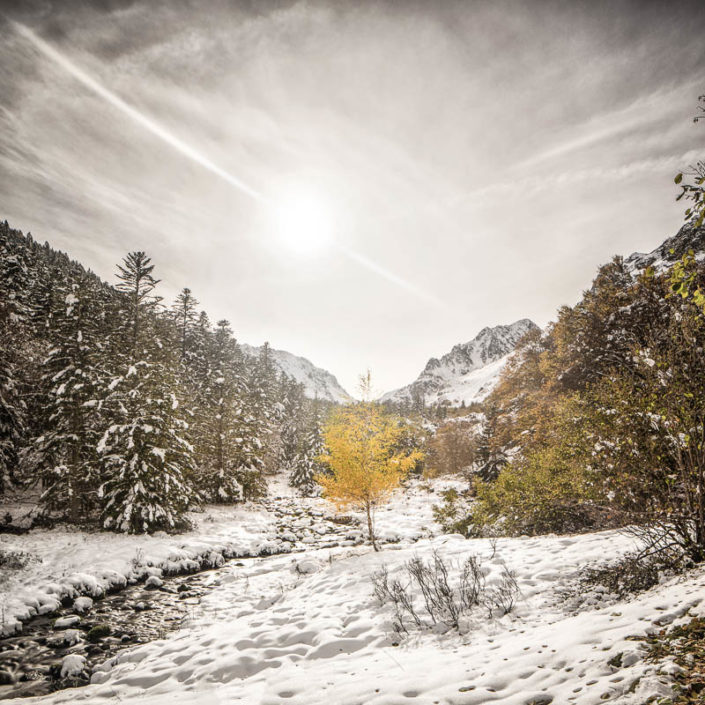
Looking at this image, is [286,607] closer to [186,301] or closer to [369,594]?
[369,594]

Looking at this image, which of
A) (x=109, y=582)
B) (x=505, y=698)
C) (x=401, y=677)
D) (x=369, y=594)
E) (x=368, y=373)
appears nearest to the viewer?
(x=505, y=698)

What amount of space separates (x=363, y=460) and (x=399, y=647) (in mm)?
7769

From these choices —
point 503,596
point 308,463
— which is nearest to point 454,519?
point 503,596

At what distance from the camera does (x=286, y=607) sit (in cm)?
859

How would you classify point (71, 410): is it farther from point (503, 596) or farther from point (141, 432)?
point (503, 596)

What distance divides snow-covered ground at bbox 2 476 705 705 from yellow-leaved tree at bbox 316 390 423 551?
8.32ft

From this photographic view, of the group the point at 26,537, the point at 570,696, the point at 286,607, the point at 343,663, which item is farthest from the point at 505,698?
the point at 26,537

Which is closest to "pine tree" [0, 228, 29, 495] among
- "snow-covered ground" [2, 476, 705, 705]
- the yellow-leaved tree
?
"snow-covered ground" [2, 476, 705, 705]

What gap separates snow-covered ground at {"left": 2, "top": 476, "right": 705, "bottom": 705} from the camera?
342cm

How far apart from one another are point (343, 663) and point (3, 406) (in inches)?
742

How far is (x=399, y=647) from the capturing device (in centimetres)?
554

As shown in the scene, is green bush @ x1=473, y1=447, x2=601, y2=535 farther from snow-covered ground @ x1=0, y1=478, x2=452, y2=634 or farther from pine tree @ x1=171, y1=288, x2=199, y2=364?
pine tree @ x1=171, y1=288, x2=199, y2=364

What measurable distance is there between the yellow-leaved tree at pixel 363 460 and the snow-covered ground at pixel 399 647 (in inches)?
99.8

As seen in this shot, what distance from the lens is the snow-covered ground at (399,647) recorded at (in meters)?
3.42
